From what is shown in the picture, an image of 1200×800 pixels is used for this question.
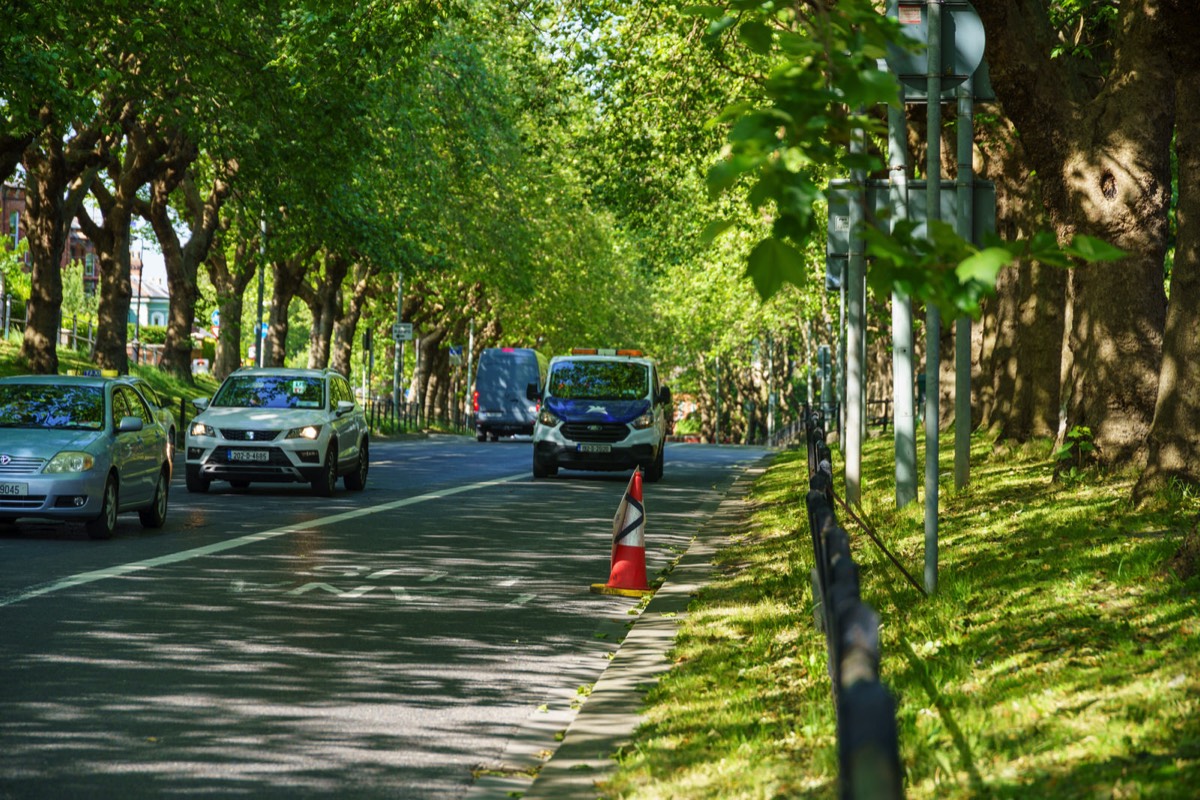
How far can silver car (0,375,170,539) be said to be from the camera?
14453 mm

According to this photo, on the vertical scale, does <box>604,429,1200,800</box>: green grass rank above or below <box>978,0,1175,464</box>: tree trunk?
below

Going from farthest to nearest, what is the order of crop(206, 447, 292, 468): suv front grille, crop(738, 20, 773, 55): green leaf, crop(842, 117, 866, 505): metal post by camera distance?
crop(206, 447, 292, 468): suv front grille < crop(842, 117, 866, 505): metal post < crop(738, 20, 773, 55): green leaf

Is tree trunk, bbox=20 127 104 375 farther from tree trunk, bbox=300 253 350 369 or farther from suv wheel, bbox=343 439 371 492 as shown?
tree trunk, bbox=300 253 350 369

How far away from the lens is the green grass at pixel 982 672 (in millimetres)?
5359

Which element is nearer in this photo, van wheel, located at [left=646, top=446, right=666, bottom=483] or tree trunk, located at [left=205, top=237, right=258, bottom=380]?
van wheel, located at [left=646, top=446, right=666, bottom=483]

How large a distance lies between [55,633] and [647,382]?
19.3 metres

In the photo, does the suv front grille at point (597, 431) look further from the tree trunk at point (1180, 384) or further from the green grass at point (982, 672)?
the tree trunk at point (1180, 384)

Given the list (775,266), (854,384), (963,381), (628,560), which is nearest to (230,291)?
(963,381)

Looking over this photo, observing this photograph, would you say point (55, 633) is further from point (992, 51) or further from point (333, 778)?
point (992, 51)

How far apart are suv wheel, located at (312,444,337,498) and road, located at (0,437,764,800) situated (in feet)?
10.2

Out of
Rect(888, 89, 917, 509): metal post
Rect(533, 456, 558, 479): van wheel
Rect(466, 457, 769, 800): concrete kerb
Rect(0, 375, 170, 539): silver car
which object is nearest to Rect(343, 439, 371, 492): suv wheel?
Rect(533, 456, 558, 479): van wheel

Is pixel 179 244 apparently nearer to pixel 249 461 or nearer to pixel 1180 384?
pixel 249 461

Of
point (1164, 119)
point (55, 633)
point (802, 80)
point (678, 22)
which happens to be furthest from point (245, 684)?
point (678, 22)

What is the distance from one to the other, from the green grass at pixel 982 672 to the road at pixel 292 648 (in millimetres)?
769
